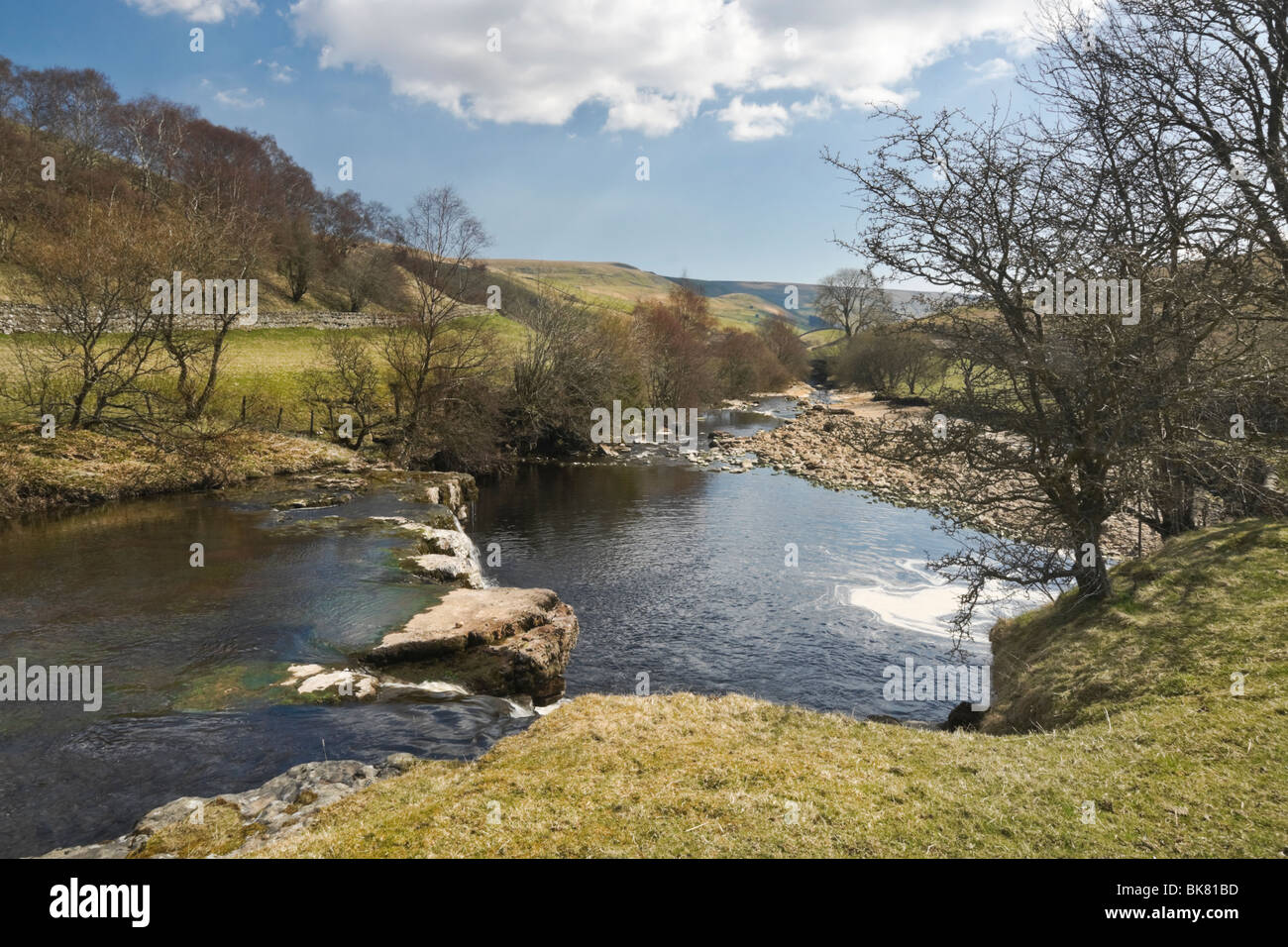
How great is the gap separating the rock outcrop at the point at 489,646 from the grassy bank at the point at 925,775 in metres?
1.98

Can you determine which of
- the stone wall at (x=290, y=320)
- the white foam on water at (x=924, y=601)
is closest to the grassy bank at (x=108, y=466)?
the stone wall at (x=290, y=320)

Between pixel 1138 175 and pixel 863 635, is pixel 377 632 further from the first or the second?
pixel 1138 175

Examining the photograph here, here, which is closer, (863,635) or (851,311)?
(863,635)

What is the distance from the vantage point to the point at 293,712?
10.4 m

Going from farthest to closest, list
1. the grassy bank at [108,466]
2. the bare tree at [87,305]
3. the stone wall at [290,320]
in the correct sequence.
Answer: the stone wall at [290,320] < the bare tree at [87,305] < the grassy bank at [108,466]

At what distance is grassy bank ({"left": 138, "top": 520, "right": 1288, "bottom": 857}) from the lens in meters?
5.60

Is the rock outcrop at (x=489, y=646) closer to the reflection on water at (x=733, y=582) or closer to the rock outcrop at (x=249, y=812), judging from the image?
the reflection on water at (x=733, y=582)

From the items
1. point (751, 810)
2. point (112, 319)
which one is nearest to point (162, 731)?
point (751, 810)

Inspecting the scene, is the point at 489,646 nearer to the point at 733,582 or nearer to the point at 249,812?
the point at 249,812

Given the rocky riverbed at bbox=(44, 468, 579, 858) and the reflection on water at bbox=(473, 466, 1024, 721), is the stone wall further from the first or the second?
the reflection on water at bbox=(473, 466, 1024, 721)

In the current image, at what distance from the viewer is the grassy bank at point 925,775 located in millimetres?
5598

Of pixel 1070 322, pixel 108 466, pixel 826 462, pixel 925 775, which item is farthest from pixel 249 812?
pixel 826 462

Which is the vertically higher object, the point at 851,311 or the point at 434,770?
the point at 851,311

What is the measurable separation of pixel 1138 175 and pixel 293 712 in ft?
51.2
